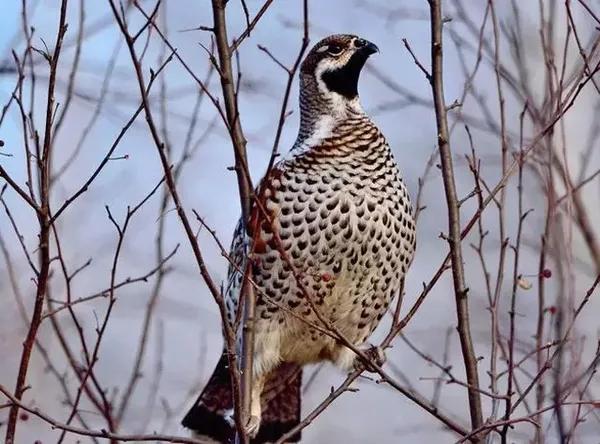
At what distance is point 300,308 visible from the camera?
432 centimetres

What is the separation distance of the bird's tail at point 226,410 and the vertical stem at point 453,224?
1681mm

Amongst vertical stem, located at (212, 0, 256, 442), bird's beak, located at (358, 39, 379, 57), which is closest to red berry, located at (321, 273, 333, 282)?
vertical stem, located at (212, 0, 256, 442)

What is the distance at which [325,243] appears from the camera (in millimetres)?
4227

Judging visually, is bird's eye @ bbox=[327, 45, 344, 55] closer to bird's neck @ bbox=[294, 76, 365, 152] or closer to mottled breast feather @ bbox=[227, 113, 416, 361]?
→ bird's neck @ bbox=[294, 76, 365, 152]

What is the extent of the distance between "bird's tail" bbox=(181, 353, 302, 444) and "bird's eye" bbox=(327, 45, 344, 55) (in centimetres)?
133

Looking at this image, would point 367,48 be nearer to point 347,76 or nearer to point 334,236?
point 347,76

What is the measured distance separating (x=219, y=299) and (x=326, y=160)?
5.52 ft

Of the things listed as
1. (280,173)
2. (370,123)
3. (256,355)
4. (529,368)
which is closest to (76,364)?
(256,355)

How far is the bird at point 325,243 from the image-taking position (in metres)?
4.23

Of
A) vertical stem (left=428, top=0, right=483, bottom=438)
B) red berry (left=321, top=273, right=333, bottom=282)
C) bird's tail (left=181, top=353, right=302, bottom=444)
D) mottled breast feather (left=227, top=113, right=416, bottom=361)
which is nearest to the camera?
vertical stem (left=428, top=0, right=483, bottom=438)

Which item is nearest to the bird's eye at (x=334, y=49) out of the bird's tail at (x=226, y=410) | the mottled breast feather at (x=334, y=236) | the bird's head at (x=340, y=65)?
the bird's head at (x=340, y=65)

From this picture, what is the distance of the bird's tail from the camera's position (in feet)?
15.6

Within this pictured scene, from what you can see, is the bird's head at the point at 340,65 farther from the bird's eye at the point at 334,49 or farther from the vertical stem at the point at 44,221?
the vertical stem at the point at 44,221

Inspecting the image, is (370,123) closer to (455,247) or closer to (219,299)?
(455,247)
